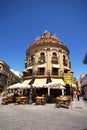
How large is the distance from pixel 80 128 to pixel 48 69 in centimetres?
2018

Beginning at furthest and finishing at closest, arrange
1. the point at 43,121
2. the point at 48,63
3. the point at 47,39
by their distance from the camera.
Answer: the point at 47,39
the point at 48,63
the point at 43,121

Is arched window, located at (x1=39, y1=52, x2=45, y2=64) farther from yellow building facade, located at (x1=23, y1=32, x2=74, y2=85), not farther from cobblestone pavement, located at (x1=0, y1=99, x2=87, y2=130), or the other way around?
cobblestone pavement, located at (x1=0, y1=99, x2=87, y2=130)

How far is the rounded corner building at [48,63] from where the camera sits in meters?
26.7

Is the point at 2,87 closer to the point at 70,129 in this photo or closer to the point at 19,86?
the point at 19,86

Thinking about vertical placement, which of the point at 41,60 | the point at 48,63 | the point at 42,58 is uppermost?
the point at 42,58

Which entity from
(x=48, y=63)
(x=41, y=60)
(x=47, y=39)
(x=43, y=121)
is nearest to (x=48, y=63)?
(x=48, y=63)

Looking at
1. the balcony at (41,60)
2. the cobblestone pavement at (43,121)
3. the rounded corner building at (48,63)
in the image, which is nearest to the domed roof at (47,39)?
the rounded corner building at (48,63)

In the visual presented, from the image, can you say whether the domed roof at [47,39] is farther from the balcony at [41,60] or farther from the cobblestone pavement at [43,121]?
the cobblestone pavement at [43,121]

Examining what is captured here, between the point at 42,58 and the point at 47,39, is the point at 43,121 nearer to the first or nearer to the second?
the point at 42,58

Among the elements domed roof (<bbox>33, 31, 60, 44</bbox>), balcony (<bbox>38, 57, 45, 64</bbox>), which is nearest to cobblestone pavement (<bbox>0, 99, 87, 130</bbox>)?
balcony (<bbox>38, 57, 45, 64</bbox>)

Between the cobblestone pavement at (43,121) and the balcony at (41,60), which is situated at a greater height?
the balcony at (41,60)

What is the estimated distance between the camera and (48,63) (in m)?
27.4

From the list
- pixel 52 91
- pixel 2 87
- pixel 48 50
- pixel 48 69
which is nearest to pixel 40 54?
pixel 48 50

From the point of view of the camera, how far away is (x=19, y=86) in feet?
67.3
